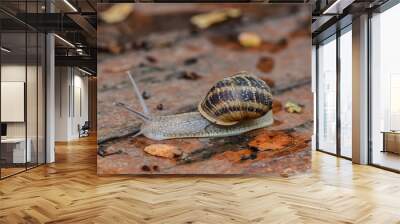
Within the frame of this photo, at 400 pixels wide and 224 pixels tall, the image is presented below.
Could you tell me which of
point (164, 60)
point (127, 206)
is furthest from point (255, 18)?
point (127, 206)

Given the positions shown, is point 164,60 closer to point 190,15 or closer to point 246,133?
point 190,15

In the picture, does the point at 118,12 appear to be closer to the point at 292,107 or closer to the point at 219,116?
the point at 219,116

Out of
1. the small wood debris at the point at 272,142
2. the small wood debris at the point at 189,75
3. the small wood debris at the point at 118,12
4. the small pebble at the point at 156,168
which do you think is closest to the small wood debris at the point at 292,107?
the small wood debris at the point at 272,142

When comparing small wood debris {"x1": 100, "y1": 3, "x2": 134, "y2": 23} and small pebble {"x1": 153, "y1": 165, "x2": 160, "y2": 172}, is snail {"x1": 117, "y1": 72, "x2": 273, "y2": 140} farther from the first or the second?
small wood debris {"x1": 100, "y1": 3, "x2": 134, "y2": 23}

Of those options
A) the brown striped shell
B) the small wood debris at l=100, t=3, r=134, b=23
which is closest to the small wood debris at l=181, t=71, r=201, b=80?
the brown striped shell

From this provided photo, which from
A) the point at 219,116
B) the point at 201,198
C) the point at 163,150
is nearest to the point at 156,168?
the point at 163,150

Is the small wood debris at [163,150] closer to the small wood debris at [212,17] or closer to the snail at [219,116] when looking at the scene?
the snail at [219,116]
